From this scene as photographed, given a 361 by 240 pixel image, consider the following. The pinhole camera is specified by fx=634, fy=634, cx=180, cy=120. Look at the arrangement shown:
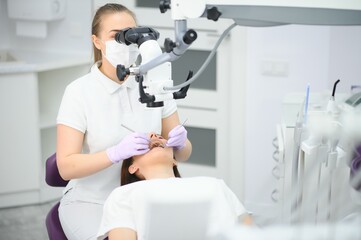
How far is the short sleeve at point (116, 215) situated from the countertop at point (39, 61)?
5.51 feet

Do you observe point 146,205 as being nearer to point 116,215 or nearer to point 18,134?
point 116,215

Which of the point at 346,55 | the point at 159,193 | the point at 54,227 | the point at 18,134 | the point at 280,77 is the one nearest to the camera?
the point at 159,193

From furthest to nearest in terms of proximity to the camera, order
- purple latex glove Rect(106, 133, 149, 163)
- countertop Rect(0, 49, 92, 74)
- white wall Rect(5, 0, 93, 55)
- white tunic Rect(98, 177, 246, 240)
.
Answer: white wall Rect(5, 0, 93, 55)
countertop Rect(0, 49, 92, 74)
purple latex glove Rect(106, 133, 149, 163)
white tunic Rect(98, 177, 246, 240)

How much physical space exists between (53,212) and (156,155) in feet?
1.37

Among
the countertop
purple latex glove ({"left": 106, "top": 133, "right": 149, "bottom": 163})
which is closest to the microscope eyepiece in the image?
purple latex glove ({"left": 106, "top": 133, "right": 149, "bottom": 163})

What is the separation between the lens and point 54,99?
369cm

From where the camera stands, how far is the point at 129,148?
1867mm

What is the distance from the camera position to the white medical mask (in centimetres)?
200

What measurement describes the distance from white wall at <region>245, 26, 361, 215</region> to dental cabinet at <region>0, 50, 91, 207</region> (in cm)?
97

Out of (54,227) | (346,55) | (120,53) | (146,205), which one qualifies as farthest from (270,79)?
(146,205)

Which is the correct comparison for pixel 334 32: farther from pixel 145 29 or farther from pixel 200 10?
pixel 200 10

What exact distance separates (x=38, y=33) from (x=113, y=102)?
1735 mm

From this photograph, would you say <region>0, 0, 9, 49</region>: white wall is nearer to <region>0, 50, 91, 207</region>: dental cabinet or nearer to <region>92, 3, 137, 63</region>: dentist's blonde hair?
<region>0, 50, 91, 207</region>: dental cabinet

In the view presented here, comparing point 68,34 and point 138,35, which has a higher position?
point 138,35
